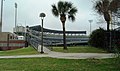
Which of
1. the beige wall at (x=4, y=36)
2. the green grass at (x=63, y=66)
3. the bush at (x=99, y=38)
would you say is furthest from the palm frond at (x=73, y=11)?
the beige wall at (x=4, y=36)

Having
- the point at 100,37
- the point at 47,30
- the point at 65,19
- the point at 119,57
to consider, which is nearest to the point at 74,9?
the point at 65,19

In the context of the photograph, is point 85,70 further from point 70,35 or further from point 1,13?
point 70,35

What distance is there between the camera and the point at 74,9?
45.4 m

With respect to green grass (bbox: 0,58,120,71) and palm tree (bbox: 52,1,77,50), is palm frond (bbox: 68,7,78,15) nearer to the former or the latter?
palm tree (bbox: 52,1,77,50)

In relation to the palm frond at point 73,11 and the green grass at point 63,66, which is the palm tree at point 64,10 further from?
the green grass at point 63,66

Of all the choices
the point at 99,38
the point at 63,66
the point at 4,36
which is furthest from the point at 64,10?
the point at 4,36

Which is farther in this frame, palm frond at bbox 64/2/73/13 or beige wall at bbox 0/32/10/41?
beige wall at bbox 0/32/10/41

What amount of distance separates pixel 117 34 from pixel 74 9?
10960mm

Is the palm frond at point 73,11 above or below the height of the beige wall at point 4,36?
above

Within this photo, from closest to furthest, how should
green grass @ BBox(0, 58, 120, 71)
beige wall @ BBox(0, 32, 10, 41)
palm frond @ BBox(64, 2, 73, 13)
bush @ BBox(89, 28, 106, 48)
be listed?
1. green grass @ BBox(0, 58, 120, 71)
2. bush @ BBox(89, 28, 106, 48)
3. palm frond @ BBox(64, 2, 73, 13)
4. beige wall @ BBox(0, 32, 10, 41)

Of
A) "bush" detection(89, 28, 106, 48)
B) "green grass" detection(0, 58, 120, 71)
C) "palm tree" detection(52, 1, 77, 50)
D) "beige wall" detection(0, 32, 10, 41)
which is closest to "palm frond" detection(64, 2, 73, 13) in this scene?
"palm tree" detection(52, 1, 77, 50)

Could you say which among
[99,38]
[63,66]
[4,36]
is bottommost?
[63,66]

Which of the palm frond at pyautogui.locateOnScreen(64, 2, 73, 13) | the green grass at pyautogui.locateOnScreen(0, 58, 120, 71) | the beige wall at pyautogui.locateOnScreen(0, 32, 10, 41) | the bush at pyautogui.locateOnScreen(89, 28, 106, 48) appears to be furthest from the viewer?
the beige wall at pyautogui.locateOnScreen(0, 32, 10, 41)

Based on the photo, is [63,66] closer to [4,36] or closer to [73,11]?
[73,11]
